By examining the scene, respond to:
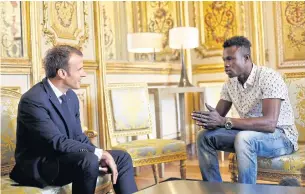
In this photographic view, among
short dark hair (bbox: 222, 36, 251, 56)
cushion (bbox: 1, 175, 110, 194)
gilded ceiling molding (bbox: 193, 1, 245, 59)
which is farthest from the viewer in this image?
gilded ceiling molding (bbox: 193, 1, 245, 59)

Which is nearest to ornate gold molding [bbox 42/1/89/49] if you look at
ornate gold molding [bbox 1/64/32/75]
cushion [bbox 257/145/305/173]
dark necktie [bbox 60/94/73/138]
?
ornate gold molding [bbox 1/64/32/75]

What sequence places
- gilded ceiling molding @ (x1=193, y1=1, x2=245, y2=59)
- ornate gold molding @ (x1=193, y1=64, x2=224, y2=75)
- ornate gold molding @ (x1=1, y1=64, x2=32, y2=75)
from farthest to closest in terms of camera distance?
ornate gold molding @ (x1=193, y1=64, x2=224, y2=75)
gilded ceiling molding @ (x1=193, y1=1, x2=245, y2=59)
ornate gold molding @ (x1=1, y1=64, x2=32, y2=75)

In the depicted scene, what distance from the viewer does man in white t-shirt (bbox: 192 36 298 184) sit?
2.16 m

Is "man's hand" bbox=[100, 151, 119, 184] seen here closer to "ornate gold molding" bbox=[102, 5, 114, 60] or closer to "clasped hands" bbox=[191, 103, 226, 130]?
"clasped hands" bbox=[191, 103, 226, 130]

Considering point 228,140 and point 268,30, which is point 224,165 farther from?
point 228,140

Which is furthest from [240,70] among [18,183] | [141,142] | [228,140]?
[18,183]

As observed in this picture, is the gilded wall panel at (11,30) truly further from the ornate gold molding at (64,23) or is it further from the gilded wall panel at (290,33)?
the gilded wall panel at (290,33)

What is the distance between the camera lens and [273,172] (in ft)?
7.31

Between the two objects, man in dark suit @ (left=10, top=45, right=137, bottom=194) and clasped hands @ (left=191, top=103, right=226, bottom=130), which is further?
clasped hands @ (left=191, top=103, right=226, bottom=130)

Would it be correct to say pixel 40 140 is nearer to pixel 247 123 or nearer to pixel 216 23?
pixel 247 123

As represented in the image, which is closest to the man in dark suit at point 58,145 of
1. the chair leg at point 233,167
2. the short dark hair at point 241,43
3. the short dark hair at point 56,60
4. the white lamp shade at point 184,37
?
the short dark hair at point 56,60

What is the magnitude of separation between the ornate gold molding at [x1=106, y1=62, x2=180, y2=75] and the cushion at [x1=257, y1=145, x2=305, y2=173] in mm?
1937

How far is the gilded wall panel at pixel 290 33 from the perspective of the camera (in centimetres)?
419

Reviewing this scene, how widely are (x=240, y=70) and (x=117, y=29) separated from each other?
242 centimetres
